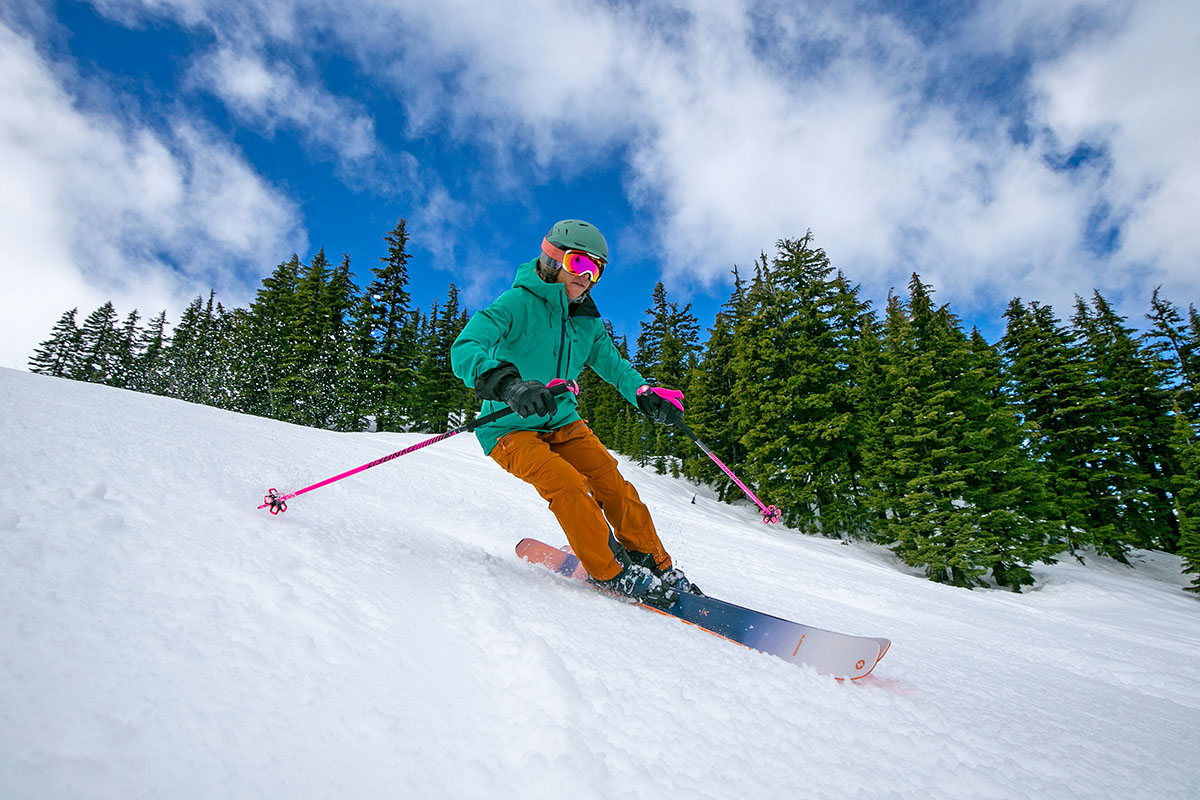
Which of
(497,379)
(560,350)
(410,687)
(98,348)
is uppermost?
(98,348)

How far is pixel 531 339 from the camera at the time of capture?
310cm

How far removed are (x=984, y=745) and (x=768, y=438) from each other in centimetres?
1649

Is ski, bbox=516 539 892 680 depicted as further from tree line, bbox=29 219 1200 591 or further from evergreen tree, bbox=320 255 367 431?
evergreen tree, bbox=320 255 367 431

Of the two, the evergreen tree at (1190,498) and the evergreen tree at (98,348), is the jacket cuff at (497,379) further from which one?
the evergreen tree at (98,348)

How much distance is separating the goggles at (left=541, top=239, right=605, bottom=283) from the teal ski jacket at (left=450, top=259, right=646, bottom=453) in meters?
0.14

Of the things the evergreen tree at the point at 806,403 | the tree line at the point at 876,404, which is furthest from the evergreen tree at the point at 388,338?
the evergreen tree at the point at 806,403

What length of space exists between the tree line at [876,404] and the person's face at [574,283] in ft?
42.8

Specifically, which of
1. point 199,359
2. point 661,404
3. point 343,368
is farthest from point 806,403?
point 199,359

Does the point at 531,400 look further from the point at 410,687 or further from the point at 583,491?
the point at 410,687

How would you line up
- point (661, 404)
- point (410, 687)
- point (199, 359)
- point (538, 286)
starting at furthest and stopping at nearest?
point (199, 359) < point (661, 404) < point (538, 286) < point (410, 687)

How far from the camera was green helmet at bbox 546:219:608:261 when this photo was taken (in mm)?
3107

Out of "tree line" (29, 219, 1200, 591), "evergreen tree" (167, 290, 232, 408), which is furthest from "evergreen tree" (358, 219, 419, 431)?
"evergreen tree" (167, 290, 232, 408)

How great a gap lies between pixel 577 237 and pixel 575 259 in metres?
0.17

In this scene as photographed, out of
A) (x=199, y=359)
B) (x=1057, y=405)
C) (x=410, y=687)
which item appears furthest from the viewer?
(x=199, y=359)
